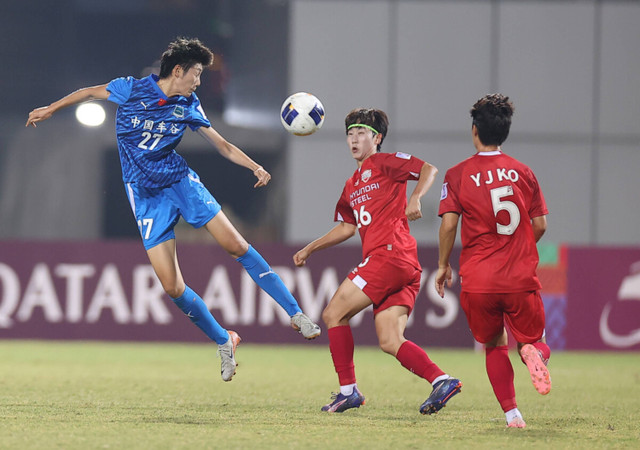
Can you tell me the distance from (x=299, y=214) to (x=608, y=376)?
25.9ft

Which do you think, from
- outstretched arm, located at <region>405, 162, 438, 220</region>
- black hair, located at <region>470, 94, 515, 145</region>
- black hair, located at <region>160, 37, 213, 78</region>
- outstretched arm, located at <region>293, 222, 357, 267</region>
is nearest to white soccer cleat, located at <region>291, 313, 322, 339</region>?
outstretched arm, located at <region>293, 222, 357, 267</region>

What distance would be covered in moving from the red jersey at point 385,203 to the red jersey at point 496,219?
772 millimetres

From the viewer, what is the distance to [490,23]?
54.3 feet

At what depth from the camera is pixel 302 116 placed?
264 inches

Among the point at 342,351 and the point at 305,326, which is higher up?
the point at 305,326

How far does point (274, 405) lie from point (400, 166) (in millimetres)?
1829

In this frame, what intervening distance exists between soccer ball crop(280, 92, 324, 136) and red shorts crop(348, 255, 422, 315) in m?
1.14

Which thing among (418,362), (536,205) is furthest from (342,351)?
(536,205)

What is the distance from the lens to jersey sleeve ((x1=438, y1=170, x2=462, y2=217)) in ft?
17.4

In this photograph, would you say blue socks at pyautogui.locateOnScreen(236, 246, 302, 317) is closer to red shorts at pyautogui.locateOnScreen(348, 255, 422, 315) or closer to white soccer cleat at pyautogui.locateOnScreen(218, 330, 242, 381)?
white soccer cleat at pyautogui.locateOnScreen(218, 330, 242, 381)

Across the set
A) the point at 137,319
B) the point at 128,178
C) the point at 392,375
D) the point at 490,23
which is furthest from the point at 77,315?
the point at 490,23

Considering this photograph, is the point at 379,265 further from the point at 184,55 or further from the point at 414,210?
the point at 184,55

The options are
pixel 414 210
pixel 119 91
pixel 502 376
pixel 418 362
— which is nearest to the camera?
pixel 502 376

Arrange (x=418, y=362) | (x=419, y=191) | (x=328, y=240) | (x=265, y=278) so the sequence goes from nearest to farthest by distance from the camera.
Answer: (x=419, y=191) < (x=418, y=362) < (x=328, y=240) < (x=265, y=278)
